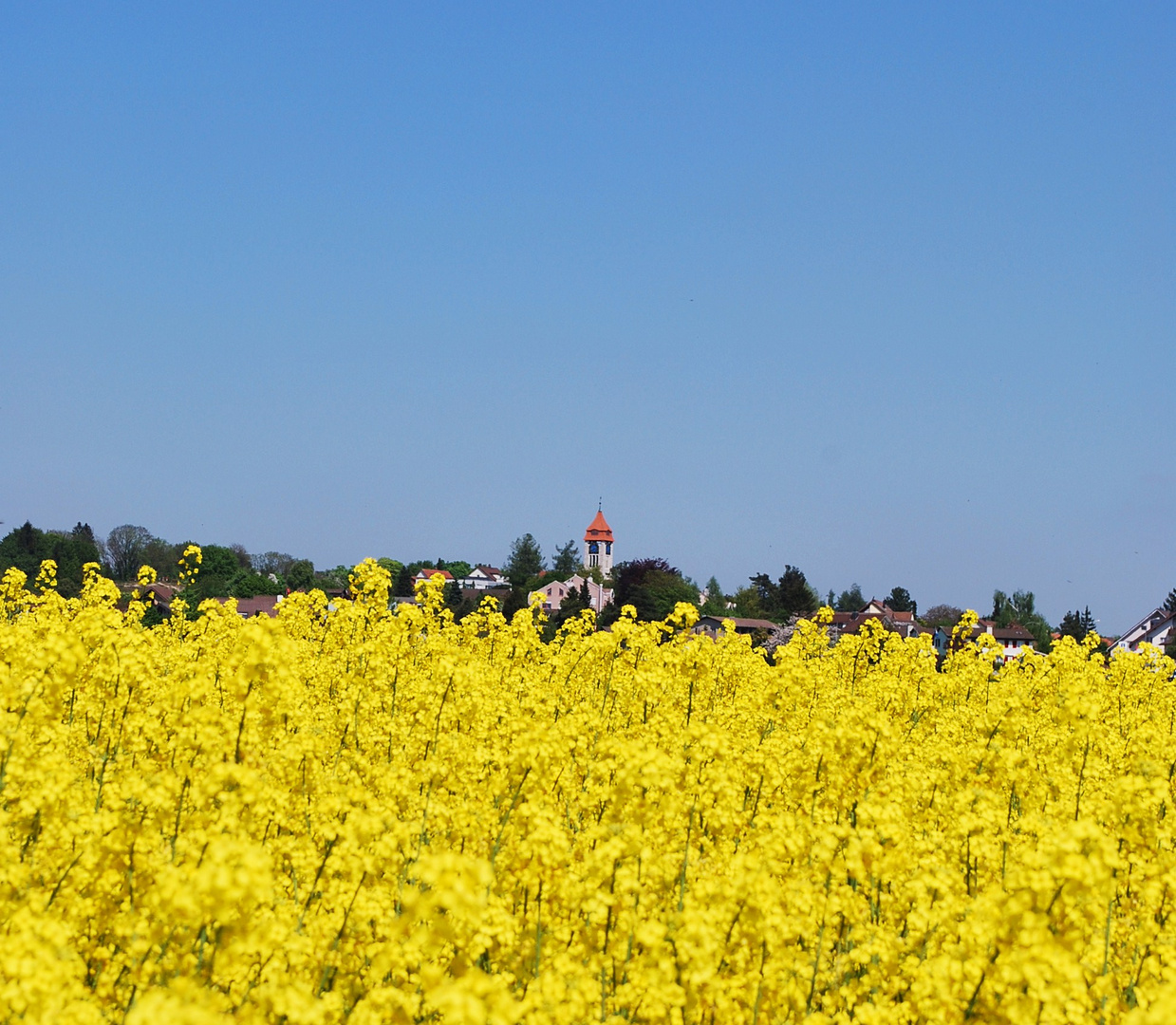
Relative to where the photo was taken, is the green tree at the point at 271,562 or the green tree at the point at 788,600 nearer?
the green tree at the point at 788,600

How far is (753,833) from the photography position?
10.3 meters

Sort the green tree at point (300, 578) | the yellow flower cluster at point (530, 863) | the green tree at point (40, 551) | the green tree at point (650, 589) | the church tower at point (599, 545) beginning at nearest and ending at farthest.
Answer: the yellow flower cluster at point (530, 863) → the green tree at point (650, 589) → the green tree at point (40, 551) → the green tree at point (300, 578) → the church tower at point (599, 545)

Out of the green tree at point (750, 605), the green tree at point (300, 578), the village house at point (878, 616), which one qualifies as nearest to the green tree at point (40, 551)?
the green tree at point (300, 578)

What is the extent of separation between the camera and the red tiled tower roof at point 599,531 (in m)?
171

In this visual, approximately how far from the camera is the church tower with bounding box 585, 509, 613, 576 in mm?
170625

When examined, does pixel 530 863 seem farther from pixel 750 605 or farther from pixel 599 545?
pixel 599 545

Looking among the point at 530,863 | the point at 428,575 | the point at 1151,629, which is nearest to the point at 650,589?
the point at 1151,629

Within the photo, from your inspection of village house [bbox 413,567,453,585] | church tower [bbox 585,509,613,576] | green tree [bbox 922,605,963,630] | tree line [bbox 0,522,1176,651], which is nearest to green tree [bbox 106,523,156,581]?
tree line [bbox 0,522,1176,651]

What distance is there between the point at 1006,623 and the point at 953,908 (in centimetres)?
11029

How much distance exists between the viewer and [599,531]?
17062cm

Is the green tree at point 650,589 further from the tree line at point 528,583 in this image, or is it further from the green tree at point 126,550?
the green tree at point 126,550

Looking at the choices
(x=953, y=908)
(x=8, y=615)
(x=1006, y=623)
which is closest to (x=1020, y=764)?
(x=953, y=908)

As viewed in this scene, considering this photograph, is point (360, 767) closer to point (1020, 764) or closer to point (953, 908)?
point (953, 908)

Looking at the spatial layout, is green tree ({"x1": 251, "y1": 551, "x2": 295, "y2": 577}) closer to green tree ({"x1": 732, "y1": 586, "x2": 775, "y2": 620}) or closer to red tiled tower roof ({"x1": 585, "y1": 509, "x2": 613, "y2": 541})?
red tiled tower roof ({"x1": 585, "y1": 509, "x2": 613, "y2": 541})
